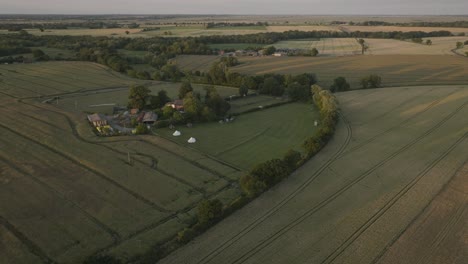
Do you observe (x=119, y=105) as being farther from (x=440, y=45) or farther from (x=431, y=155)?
(x=440, y=45)

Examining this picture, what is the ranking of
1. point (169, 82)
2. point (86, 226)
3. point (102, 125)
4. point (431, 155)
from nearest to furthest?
point (86, 226), point (431, 155), point (102, 125), point (169, 82)

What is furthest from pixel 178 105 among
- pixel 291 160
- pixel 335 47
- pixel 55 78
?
pixel 335 47

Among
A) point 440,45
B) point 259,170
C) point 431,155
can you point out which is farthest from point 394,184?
point 440,45

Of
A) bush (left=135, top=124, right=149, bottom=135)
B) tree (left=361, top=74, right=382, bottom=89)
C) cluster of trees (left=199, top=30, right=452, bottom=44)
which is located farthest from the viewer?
cluster of trees (left=199, top=30, right=452, bottom=44)

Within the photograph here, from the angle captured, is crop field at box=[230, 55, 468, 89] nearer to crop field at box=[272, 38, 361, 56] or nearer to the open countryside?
the open countryside

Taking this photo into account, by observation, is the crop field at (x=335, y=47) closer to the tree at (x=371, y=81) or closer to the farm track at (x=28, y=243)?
the tree at (x=371, y=81)

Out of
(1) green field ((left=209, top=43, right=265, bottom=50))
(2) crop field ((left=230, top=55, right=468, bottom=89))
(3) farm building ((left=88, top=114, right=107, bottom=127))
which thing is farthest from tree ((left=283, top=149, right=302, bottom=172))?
(1) green field ((left=209, top=43, right=265, bottom=50))

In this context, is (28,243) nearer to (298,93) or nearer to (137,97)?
(137,97)

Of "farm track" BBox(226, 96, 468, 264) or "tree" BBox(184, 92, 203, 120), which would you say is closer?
"farm track" BBox(226, 96, 468, 264)
